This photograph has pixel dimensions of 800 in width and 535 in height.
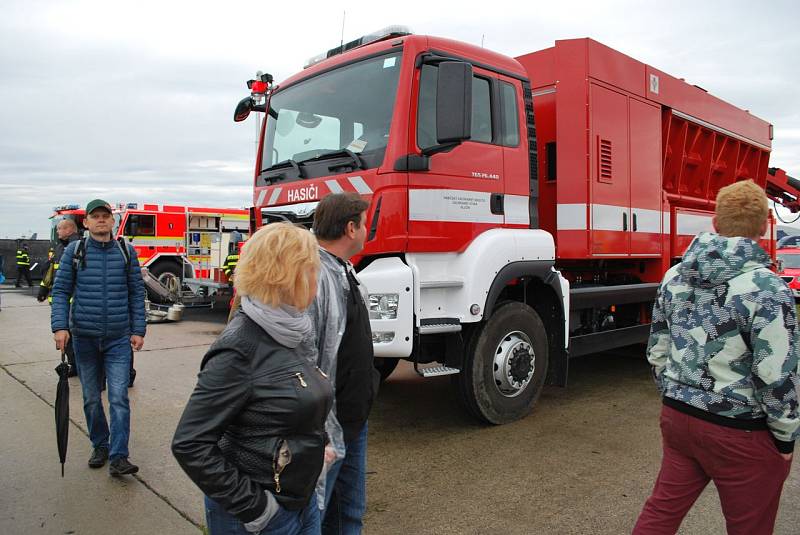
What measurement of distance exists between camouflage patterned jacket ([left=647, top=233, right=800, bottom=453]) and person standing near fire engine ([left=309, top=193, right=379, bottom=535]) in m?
1.20

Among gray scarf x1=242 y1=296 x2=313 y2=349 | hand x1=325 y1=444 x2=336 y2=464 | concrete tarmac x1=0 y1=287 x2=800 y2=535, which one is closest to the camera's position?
gray scarf x1=242 y1=296 x2=313 y2=349

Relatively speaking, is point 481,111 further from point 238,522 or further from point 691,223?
point 238,522

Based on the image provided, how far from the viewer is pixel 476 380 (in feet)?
15.2

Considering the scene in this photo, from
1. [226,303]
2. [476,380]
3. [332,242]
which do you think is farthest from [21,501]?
[226,303]

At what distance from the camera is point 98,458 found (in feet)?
13.3

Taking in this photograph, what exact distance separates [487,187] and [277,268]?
3.19 meters

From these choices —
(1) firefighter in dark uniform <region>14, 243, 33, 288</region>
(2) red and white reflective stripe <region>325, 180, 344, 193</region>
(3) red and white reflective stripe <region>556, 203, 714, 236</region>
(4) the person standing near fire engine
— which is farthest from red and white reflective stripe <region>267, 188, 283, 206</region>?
(1) firefighter in dark uniform <region>14, 243, 33, 288</region>

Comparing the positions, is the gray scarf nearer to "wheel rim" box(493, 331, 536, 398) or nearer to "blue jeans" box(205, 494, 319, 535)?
"blue jeans" box(205, 494, 319, 535)

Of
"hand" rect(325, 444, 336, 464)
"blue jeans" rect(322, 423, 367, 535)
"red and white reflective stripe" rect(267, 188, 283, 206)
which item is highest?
"red and white reflective stripe" rect(267, 188, 283, 206)

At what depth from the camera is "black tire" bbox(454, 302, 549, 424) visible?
4645 mm

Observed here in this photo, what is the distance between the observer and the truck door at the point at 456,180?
4.32 metres

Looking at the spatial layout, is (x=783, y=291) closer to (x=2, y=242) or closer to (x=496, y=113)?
(x=496, y=113)

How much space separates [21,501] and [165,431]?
139 centimetres

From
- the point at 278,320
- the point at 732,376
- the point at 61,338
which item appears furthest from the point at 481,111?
the point at 278,320
